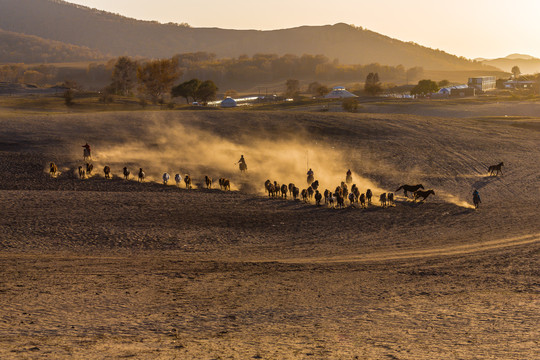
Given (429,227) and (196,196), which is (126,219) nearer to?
(196,196)

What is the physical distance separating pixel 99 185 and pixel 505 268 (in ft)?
80.6

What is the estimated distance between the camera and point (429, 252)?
971 inches

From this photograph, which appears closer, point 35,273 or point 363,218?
point 35,273

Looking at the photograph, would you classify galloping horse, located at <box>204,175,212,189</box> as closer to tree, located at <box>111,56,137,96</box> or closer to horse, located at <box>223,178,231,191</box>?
horse, located at <box>223,178,231,191</box>

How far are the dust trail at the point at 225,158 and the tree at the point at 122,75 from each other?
251 feet

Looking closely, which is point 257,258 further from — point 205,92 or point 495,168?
point 205,92

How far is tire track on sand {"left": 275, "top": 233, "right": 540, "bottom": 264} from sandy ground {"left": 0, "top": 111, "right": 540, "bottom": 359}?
0.08 m

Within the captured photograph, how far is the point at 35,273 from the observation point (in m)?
19.6

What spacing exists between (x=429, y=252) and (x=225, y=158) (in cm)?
2503

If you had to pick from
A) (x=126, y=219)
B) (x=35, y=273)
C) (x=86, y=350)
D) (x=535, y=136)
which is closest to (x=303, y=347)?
(x=86, y=350)

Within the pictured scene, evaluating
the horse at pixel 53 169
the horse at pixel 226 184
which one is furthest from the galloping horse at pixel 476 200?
the horse at pixel 53 169

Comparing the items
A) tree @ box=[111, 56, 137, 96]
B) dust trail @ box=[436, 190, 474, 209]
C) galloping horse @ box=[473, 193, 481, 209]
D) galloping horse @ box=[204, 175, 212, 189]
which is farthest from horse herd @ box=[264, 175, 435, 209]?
tree @ box=[111, 56, 137, 96]

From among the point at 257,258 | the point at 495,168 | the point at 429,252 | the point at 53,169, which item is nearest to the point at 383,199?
the point at 429,252

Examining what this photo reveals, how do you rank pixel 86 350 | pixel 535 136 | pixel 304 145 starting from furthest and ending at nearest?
1. pixel 535 136
2. pixel 304 145
3. pixel 86 350
